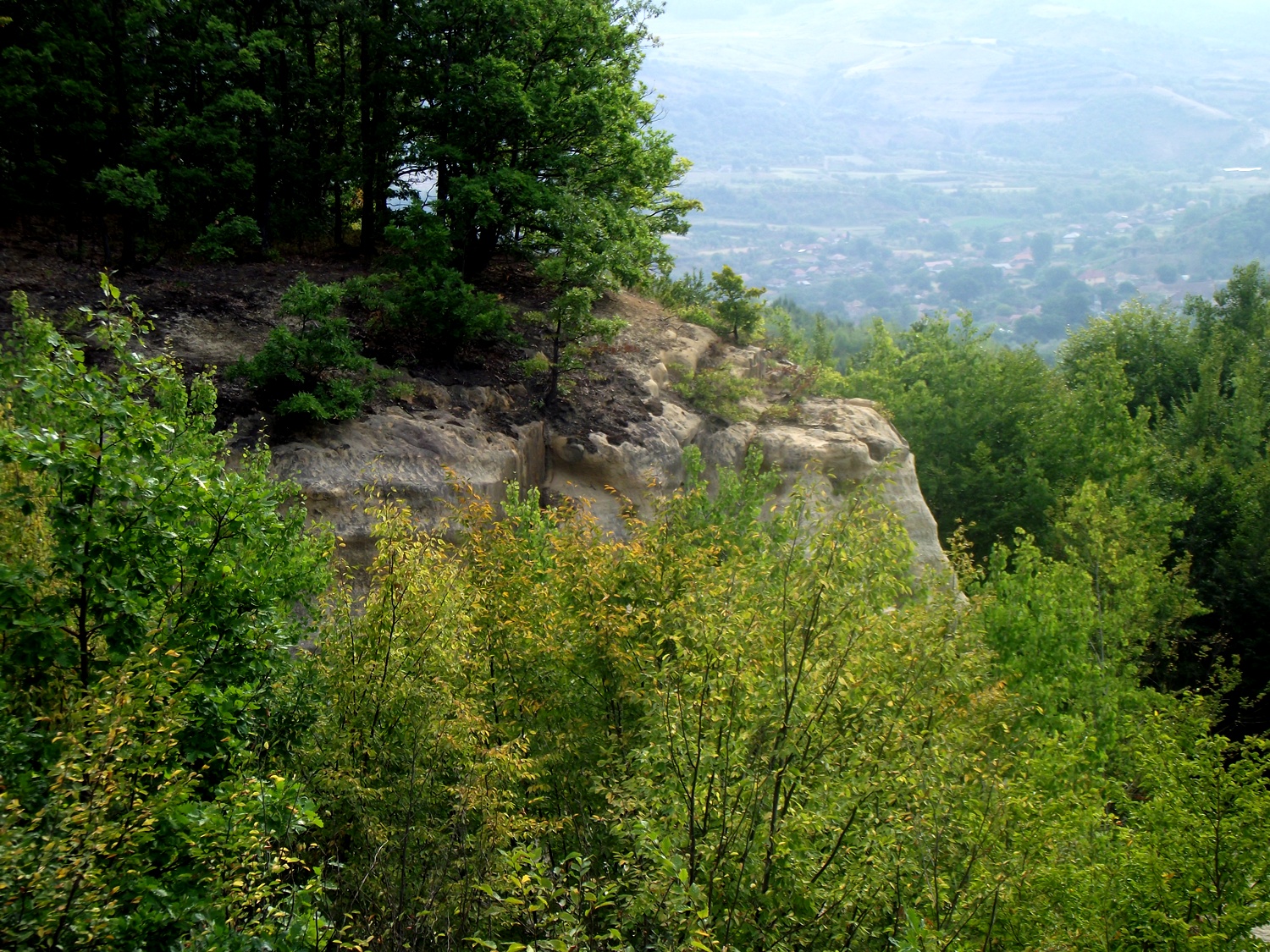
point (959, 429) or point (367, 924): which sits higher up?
point (959, 429)

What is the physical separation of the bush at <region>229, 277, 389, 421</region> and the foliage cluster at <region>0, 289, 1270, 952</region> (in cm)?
552

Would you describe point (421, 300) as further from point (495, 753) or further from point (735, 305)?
point (495, 753)

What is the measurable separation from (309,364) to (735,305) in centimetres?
1597

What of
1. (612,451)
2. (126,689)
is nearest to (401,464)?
(612,451)

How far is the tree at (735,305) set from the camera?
3091cm

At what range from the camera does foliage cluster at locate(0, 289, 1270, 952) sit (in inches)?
281

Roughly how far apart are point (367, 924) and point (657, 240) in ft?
73.3

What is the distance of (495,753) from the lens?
938 centimetres

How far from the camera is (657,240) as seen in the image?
90.9 ft

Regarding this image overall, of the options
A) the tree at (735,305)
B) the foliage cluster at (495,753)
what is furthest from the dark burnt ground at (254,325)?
the foliage cluster at (495,753)

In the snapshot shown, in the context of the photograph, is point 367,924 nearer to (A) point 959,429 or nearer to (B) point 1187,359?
(A) point 959,429

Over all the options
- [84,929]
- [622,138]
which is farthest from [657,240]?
[84,929]

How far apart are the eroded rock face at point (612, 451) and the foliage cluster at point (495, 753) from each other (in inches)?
146

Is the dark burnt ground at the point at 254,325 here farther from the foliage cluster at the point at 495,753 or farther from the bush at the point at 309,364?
the foliage cluster at the point at 495,753
